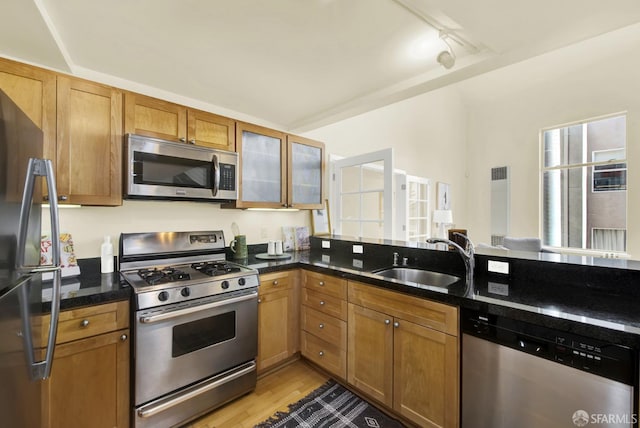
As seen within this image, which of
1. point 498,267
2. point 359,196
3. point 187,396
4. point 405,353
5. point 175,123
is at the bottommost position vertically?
point 187,396

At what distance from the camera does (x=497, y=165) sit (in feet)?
18.7

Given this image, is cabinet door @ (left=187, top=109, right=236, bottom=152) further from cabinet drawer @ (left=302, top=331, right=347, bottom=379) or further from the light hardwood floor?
the light hardwood floor

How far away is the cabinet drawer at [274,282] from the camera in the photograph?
2094 millimetres

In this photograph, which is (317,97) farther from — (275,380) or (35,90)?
(275,380)

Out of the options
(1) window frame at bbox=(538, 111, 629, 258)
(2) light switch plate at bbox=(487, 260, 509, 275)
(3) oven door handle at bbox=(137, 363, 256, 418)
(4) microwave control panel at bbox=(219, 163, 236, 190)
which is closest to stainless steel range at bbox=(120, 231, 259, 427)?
(3) oven door handle at bbox=(137, 363, 256, 418)

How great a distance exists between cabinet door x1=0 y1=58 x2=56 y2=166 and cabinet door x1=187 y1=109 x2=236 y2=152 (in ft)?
2.45

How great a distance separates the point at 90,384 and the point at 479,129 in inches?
282

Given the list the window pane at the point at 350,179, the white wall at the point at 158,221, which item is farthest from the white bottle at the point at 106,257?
the window pane at the point at 350,179

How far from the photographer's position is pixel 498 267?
1.67 meters

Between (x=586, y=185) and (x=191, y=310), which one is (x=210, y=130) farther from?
(x=586, y=185)

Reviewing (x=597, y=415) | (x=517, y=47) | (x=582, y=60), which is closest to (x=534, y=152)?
(x=582, y=60)

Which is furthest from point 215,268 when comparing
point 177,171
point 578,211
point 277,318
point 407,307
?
point 578,211

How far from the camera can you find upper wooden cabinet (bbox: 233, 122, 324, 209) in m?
2.40

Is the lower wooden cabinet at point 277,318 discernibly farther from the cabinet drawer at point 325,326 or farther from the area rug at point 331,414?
the area rug at point 331,414
